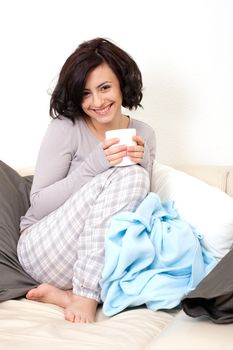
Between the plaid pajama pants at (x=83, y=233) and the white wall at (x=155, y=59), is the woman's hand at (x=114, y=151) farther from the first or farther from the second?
the white wall at (x=155, y=59)

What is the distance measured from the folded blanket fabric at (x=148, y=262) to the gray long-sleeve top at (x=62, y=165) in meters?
0.20

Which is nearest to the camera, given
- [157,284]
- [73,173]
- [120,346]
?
[120,346]

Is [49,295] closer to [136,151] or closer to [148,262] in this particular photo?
[148,262]

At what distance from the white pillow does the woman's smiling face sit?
28 centimetres

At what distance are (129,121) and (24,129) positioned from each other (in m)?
0.57

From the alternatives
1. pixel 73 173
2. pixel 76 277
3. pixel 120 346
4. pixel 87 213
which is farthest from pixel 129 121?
pixel 120 346

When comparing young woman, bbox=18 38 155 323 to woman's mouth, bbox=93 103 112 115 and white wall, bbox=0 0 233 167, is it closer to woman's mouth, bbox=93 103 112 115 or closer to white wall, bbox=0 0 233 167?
woman's mouth, bbox=93 103 112 115

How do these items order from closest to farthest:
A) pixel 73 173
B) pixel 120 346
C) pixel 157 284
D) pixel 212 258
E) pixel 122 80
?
pixel 120 346 → pixel 157 284 → pixel 212 258 → pixel 73 173 → pixel 122 80

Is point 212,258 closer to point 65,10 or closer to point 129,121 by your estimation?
point 129,121

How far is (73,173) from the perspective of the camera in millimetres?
1710

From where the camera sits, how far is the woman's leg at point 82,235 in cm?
151

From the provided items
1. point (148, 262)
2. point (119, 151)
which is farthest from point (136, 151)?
point (148, 262)

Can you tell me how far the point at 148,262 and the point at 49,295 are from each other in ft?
0.92

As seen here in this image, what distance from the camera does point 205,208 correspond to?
5.28 feet
